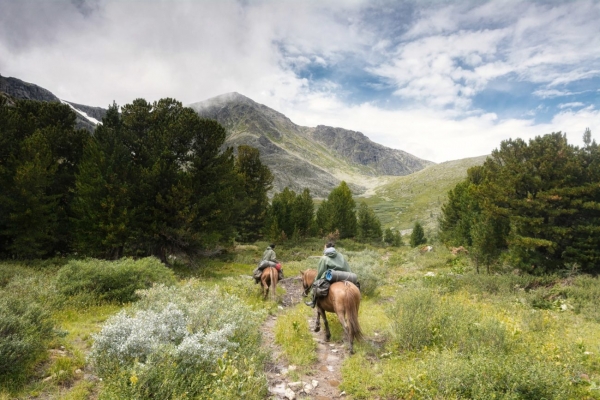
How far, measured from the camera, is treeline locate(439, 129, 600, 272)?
1783cm

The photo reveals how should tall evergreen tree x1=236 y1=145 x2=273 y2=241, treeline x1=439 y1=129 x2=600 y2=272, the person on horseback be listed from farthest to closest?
tall evergreen tree x1=236 y1=145 x2=273 y2=241 < treeline x1=439 y1=129 x2=600 y2=272 < the person on horseback

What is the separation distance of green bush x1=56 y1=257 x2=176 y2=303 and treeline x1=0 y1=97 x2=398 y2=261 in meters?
7.41

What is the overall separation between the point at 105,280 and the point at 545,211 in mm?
25064

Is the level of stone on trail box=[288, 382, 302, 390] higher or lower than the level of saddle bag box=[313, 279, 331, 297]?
lower

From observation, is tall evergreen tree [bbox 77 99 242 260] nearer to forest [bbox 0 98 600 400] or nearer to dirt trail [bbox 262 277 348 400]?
forest [bbox 0 98 600 400]

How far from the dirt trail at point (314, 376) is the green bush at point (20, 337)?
4.85 metres

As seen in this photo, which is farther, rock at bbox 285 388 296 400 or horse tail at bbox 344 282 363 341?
horse tail at bbox 344 282 363 341

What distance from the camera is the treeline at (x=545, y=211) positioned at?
58.5 feet

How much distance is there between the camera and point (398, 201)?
197 metres

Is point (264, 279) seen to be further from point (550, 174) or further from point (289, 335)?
point (550, 174)

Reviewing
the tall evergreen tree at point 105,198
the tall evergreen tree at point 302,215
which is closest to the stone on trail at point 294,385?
the tall evergreen tree at point 105,198

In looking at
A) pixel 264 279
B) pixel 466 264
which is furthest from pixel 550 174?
pixel 264 279

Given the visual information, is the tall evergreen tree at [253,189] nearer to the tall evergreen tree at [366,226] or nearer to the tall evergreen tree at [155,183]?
the tall evergreen tree at [155,183]

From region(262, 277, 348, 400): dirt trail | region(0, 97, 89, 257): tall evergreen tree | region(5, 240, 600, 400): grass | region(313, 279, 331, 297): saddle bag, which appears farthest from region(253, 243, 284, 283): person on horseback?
region(0, 97, 89, 257): tall evergreen tree
